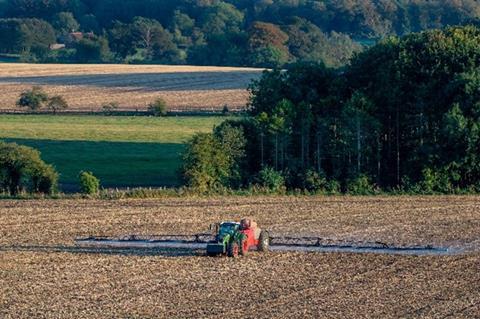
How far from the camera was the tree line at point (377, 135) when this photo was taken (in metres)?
48.6

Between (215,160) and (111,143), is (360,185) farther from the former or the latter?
(111,143)

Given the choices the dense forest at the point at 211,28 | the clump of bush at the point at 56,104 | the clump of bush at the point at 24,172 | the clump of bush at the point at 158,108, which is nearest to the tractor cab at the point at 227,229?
the clump of bush at the point at 24,172

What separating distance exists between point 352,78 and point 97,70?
69.5m

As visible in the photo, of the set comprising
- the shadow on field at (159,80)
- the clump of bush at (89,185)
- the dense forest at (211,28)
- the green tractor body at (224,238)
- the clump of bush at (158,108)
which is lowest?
the green tractor body at (224,238)

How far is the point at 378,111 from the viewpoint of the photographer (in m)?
50.5

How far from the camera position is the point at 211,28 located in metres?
166

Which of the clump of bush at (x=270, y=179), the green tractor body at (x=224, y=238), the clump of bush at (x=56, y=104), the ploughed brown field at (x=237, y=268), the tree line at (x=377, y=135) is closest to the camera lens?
the ploughed brown field at (x=237, y=268)

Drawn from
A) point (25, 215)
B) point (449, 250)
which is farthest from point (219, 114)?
point (449, 250)

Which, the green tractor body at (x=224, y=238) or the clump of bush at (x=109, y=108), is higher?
the clump of bush at (x=109, y=108)

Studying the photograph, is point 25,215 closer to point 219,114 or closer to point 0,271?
point 0,271

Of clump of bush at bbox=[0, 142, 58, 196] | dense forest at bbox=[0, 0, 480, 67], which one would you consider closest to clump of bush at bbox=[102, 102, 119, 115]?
clump of bush at bbox=[0, 142, 58, 196]

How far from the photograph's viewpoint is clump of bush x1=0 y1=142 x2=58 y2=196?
155ft

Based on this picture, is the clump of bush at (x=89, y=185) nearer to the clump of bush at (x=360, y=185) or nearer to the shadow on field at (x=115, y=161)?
the shadow on field at (x=115, y=161)

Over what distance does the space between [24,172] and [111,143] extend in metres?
16.7
